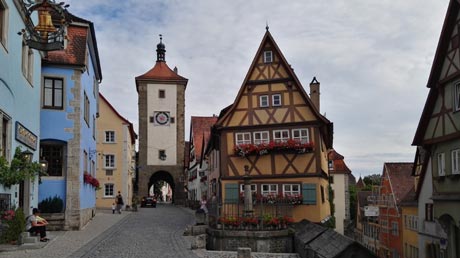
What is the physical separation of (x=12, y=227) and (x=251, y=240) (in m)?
9.52

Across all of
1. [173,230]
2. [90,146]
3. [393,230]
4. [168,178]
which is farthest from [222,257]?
[168,178]

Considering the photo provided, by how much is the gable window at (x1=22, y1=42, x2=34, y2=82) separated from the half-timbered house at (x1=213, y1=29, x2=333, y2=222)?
12085 mm

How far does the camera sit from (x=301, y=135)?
29.3 metres

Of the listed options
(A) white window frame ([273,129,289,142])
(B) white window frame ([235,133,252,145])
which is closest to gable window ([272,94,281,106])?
(A) white window frame ([273,129,289,142])

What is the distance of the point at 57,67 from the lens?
24.1m

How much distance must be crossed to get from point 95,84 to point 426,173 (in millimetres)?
18980

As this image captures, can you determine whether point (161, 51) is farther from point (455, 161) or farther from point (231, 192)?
point (455, 161)

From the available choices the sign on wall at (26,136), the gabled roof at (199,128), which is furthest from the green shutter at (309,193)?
the gabled roof at (199,128)

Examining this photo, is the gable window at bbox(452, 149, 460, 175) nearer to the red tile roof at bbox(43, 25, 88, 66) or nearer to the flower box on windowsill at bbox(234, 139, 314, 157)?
the flower box on windowsill at bbox(234, 139, 314, 157)

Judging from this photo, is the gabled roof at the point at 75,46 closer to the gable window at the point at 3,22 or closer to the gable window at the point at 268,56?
the gable window at the point at 3,22

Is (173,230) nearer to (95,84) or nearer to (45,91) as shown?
(45,91)

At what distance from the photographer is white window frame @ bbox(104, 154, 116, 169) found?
4892cm

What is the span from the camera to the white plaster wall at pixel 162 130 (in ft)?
209

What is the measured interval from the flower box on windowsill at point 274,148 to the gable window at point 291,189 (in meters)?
1.77
